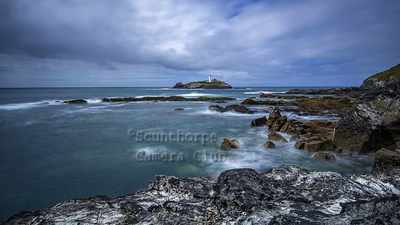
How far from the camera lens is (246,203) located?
425cm

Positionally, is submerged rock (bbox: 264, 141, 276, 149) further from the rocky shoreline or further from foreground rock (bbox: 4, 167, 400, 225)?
foreground rock (bbox: 4, 167, 400, 225)

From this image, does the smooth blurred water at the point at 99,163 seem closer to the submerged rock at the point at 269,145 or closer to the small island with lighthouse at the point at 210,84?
the submerged rock at the point at 269,145

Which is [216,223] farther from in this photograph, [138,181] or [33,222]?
[138,181]

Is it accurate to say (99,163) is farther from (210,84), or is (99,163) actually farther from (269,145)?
(210,84)

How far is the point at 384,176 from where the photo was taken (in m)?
5.52

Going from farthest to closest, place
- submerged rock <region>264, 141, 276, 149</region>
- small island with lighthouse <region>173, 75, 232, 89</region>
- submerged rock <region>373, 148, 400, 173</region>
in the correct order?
small island with lighthouse <region>173, 75, 232, 89</region> → submerged rock <region>264, 141, 276, 149</region> → submerged rock <region>373, 148, 400, 173</region>

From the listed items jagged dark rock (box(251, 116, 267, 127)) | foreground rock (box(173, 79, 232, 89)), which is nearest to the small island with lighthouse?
foreground rock (box(173, 79, 232, 89))

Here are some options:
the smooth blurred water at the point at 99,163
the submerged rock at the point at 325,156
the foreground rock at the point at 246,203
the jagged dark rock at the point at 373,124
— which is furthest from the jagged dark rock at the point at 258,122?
the foreground rock at the point at 246,203

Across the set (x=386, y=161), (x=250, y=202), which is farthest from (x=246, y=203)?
(x=386, y=161)

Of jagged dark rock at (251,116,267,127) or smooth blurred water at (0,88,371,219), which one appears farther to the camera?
jagged dark rock at (251,116,267,127)

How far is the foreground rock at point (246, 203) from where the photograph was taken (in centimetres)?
385

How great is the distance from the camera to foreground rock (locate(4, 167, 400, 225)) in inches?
151

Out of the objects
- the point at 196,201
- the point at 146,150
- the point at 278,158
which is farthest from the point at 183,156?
Result: the point at 196,201

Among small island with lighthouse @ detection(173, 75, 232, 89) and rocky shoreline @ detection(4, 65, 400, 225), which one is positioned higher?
small island with lighthouse @ detection(173, 75, 232, 89)
